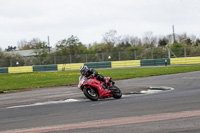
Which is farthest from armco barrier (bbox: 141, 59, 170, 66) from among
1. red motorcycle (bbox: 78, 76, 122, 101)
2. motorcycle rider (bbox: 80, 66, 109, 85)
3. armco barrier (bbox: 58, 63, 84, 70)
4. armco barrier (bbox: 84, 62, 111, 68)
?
motorcycle rider (bbox: 80, 66, 109, 85)

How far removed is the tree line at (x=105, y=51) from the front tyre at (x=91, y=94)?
3281 centimetres

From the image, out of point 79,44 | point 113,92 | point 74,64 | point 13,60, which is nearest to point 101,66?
point 74,64

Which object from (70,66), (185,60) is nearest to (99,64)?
(70,66)

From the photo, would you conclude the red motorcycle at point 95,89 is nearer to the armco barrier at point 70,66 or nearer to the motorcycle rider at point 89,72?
the motorcycle rider at point 89,72

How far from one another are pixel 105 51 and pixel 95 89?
57.1 metres

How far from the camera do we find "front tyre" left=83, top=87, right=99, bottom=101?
1095 centimetres

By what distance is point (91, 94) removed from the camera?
1106cm

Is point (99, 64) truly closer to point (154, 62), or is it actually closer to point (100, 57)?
point (100, 57)

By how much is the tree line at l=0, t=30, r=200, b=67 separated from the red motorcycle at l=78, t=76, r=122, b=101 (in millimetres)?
32343

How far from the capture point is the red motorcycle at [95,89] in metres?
11.0

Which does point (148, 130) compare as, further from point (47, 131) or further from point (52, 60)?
point (52, 60)

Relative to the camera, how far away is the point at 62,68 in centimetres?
4659

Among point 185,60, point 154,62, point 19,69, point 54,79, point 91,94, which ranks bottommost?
point 54,79

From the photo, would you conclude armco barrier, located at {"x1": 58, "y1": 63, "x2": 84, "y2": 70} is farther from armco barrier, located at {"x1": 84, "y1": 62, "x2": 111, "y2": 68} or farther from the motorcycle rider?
the motorcycle rider
